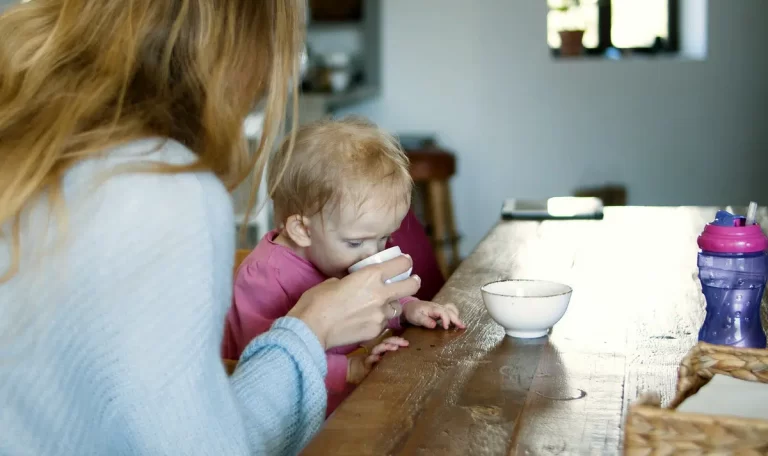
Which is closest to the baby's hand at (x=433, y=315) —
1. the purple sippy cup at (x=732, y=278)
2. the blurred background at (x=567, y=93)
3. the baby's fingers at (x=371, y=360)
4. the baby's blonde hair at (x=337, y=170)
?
the baby's fingers at (x=371, y=360)

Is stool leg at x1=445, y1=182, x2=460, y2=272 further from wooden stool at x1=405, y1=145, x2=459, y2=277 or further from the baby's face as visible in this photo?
the baby's face

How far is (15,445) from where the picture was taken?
0.99m

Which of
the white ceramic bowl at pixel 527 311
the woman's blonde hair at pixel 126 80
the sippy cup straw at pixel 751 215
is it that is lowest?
the white ceramic bowl at pixel 527 311

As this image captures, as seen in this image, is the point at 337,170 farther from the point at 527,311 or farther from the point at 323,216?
the point at 527,311

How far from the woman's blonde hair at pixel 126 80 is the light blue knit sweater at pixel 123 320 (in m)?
0.03

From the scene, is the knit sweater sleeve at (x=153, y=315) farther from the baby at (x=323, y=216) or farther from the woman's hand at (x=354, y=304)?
the baby at (x=323, y=216)

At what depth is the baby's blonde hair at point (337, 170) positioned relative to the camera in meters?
1.57

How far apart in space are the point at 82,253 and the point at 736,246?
0.74m

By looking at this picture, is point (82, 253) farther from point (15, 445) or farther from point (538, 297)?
point (538, 297)

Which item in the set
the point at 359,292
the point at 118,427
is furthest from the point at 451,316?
the point at 118,427

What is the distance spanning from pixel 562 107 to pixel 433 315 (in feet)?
13.1

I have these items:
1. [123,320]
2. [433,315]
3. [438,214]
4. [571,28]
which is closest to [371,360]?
[433,315]

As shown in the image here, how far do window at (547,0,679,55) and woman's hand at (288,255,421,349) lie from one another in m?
4.24

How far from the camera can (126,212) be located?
3.03ft
